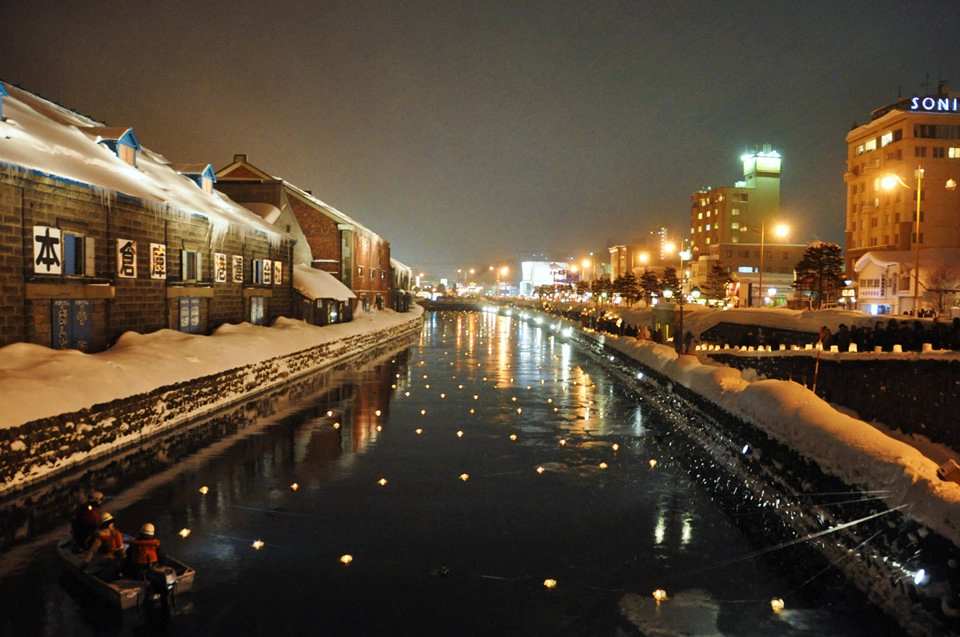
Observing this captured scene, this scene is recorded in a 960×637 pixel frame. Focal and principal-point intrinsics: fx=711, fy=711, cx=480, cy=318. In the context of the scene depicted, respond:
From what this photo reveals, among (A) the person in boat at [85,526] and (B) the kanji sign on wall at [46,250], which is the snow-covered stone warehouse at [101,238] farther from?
(A) the person in boat at [85,526]

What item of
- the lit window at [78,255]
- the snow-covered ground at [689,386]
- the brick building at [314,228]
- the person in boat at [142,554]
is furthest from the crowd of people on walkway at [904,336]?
the brick building at [314,228]

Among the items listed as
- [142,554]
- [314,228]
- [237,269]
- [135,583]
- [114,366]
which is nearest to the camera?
[135,583]

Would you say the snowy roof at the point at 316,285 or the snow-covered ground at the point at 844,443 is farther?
the snowy roof at the point at 316,285

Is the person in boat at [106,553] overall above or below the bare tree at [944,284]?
below

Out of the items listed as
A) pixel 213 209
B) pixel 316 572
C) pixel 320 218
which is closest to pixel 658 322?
pixel 320 218

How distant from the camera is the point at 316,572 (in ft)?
32.9

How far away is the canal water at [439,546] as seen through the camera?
8.69 metres

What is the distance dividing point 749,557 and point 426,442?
9.74 meters

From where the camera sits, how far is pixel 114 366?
59.7ft

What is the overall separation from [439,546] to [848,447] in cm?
660

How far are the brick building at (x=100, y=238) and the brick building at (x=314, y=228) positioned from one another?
15298 mm

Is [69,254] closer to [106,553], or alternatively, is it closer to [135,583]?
[106,553]

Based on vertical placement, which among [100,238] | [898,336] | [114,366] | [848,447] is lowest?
[848,447]

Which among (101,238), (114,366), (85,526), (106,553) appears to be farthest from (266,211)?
(106,553)
